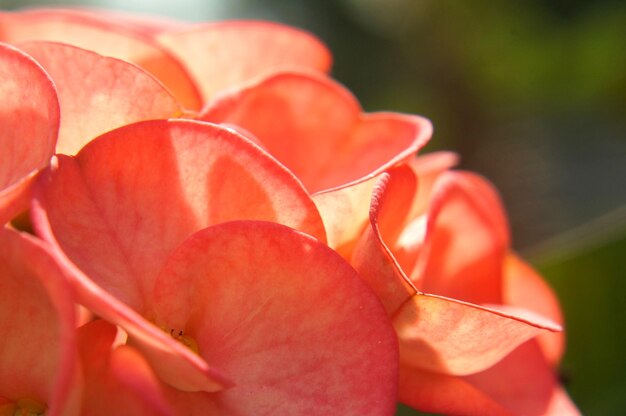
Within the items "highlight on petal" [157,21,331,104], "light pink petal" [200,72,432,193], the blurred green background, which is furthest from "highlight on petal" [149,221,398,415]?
the blurred green background

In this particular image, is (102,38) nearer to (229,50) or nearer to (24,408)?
(229,50)

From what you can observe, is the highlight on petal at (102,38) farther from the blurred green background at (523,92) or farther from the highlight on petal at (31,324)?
the blurred green background at (523,92)

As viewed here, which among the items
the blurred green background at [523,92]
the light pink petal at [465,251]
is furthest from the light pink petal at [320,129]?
the blurred green background at [523,92]

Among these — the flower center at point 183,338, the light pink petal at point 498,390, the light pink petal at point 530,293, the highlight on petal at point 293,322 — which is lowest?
the light pink petal at point 530,293

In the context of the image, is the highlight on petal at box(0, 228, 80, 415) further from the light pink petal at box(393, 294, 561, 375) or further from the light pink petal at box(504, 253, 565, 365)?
the light pink petal at box(504, 253, 565, 365)

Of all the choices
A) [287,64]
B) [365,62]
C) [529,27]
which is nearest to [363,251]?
[287,64]
